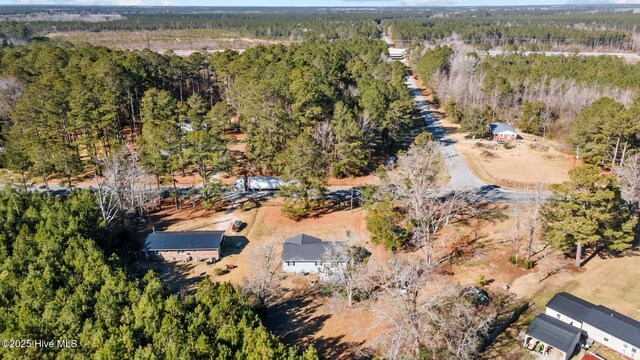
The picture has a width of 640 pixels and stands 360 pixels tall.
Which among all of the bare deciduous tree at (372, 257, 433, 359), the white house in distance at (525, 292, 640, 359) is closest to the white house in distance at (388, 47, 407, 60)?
the white house in distance at (525, 292, 640, 359)

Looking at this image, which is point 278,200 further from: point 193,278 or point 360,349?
point 360,349

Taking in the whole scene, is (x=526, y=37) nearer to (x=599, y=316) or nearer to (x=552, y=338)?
(x=599, y=316)

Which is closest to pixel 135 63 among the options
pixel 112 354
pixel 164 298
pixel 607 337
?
pixel 164 298

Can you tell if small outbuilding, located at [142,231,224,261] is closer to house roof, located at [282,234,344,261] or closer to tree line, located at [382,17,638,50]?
house roof, located at [282,234,344,261]

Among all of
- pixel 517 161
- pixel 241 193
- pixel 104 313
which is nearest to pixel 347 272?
pixel 104 313

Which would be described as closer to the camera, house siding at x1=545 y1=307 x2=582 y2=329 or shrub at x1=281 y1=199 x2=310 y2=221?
house siding at x1=545 y1=307 x2=582 y2=329

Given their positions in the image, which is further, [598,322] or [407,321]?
[598,322]
